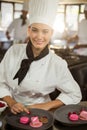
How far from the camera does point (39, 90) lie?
175 cm

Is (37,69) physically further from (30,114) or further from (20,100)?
(30,114)

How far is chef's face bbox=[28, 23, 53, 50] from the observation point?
164cm

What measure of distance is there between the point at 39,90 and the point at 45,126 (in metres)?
0.48

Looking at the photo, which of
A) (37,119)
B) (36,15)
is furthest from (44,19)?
(37,119)

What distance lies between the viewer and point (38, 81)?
5.68ft

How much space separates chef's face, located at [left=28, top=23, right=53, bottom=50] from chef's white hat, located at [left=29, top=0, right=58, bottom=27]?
0.16 feet

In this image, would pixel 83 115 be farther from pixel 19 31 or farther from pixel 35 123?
pixel 19 31

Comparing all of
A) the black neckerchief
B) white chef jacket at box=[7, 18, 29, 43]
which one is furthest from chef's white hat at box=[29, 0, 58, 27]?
white chef jacket at box=[7, 18, 29, 43]

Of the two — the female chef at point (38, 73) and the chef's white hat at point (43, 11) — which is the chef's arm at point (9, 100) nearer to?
the female chef at point (38, 73)

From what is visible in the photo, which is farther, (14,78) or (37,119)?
(14,78)

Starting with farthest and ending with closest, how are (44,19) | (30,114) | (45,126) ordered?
(44,19), (30,114), (45,126)

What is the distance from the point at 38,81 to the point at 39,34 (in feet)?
1.00

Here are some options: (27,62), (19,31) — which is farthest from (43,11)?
(19,31)

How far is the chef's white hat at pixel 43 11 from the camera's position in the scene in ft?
5.66
